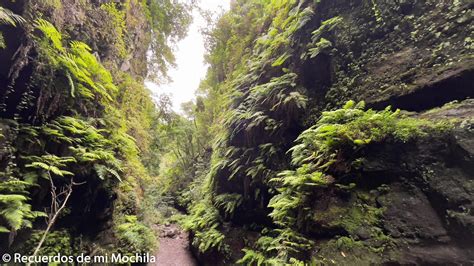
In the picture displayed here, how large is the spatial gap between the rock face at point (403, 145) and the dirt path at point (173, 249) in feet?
17.8

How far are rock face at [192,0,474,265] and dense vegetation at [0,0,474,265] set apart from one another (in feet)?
0.06

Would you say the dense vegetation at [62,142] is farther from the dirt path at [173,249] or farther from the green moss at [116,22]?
the dirt path at [173,249]

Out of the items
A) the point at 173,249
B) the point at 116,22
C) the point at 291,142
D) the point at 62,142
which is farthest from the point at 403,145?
the point at 116,22

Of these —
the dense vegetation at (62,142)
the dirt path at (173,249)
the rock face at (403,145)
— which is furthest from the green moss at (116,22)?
the dirt path at (173,249)

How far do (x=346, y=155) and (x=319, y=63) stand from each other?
3048 millimetres

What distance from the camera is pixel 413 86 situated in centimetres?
392

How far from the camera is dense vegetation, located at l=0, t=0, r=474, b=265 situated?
3.13 metres

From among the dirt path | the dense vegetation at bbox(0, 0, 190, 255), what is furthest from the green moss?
the dirt path

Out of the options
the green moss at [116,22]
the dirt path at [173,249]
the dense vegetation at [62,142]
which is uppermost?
the green moss at [116,22]

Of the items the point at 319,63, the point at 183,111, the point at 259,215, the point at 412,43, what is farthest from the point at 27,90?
the point at 183,111

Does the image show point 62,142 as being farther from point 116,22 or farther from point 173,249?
point 173,249

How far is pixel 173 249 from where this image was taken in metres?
8.66

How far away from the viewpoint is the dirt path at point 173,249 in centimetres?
747

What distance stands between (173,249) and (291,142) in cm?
645
